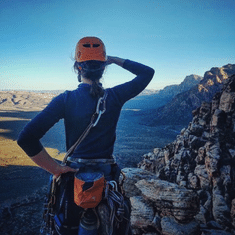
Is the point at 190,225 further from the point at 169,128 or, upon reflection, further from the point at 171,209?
the point at 169,128

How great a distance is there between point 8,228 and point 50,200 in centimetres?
2572

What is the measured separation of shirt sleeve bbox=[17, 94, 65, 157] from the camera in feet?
5.02

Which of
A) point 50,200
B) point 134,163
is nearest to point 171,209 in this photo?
point 50,200

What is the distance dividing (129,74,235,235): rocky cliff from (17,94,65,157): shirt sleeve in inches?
273

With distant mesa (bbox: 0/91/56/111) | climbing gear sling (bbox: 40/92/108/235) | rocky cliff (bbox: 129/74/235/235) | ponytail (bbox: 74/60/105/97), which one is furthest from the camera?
distant mesa (bbox: 0/91/56/111)

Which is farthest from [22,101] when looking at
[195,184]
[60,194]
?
[60,194]

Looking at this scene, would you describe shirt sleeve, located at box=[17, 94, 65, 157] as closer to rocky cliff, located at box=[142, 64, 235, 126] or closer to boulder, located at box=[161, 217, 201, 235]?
boulder, located at box=[161, 217, 201, 235]

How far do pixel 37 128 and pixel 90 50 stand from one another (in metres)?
1.09

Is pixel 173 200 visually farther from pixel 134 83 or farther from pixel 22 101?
pixel 22 101

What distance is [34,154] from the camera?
1620 mm

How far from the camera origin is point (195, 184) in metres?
12.4

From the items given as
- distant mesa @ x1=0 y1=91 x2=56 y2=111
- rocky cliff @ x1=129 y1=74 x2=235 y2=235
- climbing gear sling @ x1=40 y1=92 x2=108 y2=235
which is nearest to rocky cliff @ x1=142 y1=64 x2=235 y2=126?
rocky cliff @ x1=129 y1=74 x2=235 y2=235

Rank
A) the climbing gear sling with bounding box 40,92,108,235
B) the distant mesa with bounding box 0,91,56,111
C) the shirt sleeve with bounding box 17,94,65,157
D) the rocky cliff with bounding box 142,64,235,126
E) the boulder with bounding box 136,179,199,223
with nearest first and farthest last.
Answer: the shirt sleeve with bounding box 17,94,65,157 → the climbing gear sling with bounding box 40,92,108,235 → the boulder with bounding box 136,179,199,223 → the rocky cliff with bounding box 142,64,235,126 → the distant mesa with bounding box 0,91,56,111

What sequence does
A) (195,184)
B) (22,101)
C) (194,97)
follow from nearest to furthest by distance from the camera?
(195,184) < (194,97) < (22,101)
